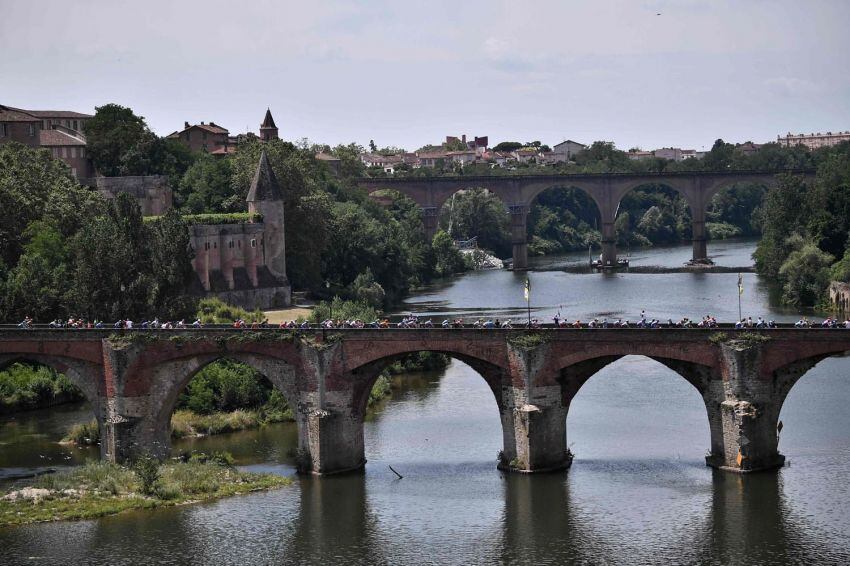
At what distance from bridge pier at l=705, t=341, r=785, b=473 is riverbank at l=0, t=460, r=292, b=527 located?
2038cm

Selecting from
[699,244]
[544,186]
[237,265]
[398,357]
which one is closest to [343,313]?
[237,265]

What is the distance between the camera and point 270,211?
119688mm

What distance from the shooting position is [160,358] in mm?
74438

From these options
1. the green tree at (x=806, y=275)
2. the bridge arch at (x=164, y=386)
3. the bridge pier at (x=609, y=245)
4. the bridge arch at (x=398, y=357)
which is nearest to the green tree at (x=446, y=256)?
the bridge pier at (x=609, y=245)

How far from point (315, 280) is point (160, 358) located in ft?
179

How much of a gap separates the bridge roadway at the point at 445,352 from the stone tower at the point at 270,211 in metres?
43.2

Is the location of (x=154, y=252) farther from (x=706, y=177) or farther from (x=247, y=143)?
(x=706, y=177)

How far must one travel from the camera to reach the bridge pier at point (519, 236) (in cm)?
18600

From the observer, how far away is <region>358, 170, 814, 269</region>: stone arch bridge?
193 metres

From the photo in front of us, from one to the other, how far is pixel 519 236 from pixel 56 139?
69.6 meters

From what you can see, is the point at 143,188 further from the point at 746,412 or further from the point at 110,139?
the point at 746,412

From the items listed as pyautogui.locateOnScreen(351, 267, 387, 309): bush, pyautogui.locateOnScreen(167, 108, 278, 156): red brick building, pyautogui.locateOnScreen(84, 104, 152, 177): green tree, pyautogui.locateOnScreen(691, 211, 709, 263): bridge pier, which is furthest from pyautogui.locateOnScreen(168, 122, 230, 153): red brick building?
pyautogui.locateOnScreen(691, 211, 709, 263): bridge pier

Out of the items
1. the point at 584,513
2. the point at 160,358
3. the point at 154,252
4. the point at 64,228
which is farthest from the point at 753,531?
the point at 64,228

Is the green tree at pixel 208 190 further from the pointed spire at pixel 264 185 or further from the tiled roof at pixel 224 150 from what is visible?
the tiled roof at pixel 224 150
